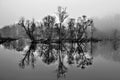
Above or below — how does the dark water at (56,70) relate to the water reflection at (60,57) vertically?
above

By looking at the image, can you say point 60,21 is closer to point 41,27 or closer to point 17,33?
point 41,27

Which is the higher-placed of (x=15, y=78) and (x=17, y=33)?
(x=15, y=78)

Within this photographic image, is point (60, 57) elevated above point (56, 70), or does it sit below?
below

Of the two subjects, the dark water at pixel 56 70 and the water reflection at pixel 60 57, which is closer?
the dark water at pixel 56 70

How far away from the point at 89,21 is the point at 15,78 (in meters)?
49.7

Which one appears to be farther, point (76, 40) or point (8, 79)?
point (76, 40)

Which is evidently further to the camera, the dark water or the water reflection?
the water reflection

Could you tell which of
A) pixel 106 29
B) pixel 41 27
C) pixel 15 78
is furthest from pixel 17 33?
pixel 15 78

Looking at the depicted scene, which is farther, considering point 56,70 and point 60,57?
point 60,57

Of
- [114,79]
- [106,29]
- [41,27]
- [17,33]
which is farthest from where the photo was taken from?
[106,29]

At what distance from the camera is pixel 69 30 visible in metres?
63.5

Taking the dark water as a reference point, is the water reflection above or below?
below

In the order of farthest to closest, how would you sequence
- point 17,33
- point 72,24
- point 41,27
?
point 17,33
point 72,24
point 41,27

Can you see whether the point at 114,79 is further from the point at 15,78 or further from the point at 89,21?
the point at 89,21
